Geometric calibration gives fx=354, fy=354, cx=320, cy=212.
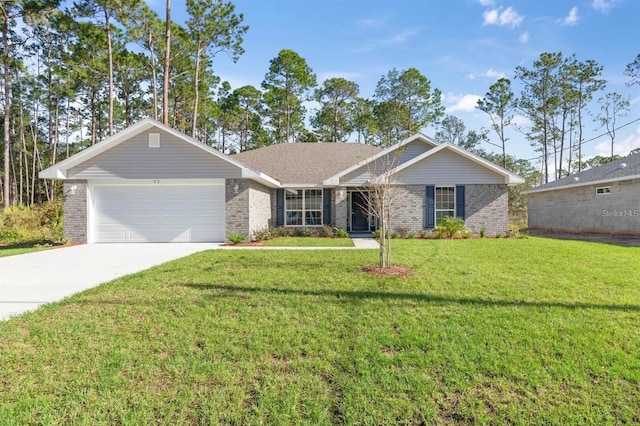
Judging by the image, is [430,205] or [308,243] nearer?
[308,243]

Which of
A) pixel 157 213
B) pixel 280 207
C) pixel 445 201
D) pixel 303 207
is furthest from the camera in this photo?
pixel 280 207

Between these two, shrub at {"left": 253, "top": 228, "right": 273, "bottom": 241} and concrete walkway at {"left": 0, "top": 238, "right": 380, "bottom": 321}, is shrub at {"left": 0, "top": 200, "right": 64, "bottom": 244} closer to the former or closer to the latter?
concrete walkway at {"left": 0, "top": 238, "right": 380, "bottom": 321}

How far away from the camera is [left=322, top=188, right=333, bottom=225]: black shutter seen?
16766 millimetres

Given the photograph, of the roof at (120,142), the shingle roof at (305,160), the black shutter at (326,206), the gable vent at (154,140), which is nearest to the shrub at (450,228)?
the shingle roof at (305,160)

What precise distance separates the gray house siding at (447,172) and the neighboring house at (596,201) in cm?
654

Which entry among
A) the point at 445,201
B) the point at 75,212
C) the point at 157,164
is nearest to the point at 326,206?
the point at 445,201

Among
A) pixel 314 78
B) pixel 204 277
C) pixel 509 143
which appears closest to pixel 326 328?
pixel 204 277

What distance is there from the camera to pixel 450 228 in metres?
14.4

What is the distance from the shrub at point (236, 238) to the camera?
41.6 ft

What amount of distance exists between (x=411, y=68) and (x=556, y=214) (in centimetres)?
1718

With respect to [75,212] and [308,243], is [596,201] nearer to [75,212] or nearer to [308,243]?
[308,243]

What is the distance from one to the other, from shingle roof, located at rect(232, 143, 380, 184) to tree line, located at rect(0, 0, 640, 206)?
6609 millimetres

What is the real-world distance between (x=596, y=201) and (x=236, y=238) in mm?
18033

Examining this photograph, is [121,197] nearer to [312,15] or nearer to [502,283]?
[312,15]
